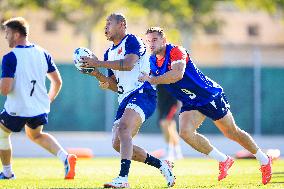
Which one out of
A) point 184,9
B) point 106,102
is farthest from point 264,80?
point 184,9

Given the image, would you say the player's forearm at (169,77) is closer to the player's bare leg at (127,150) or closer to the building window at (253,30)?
the player's bare leg at (127,150)

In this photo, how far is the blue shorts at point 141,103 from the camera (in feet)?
34.0

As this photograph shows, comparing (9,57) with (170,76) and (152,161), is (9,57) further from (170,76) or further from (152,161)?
(152,161)

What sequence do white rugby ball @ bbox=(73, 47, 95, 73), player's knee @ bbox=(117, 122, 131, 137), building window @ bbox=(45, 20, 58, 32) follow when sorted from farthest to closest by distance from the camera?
building window @ bbox=(45, 20, 58, 32) → white rugby ball @ bbox=(73, 47, 95, 73) → player's knee @ bbox=(117, 122, 131, 137)

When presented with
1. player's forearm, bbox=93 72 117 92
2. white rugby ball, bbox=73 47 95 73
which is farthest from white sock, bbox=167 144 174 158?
white rugby ball, bbox=73 47 95 73

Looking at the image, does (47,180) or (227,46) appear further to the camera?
(227,46)

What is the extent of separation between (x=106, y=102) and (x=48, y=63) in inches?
416

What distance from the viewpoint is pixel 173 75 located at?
34.8ft

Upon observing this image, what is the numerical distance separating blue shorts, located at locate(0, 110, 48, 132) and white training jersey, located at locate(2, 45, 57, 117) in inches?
2.0

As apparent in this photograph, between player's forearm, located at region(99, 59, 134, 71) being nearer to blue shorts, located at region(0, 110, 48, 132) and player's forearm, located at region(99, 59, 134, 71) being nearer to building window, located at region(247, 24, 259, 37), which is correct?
blue shorts, located at region(0, 110, 48, 132)

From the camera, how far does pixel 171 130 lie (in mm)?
18922

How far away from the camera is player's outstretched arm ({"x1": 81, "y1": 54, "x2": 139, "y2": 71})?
1017 cm

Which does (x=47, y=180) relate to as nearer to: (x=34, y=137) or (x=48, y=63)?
Answer: (x=34, y=137)

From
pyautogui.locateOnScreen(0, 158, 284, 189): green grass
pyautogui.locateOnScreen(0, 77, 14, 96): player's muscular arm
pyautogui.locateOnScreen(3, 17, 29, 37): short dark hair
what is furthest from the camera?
pyautogui.locateOnScreen(3, 17, 29, 37): short dark hair
